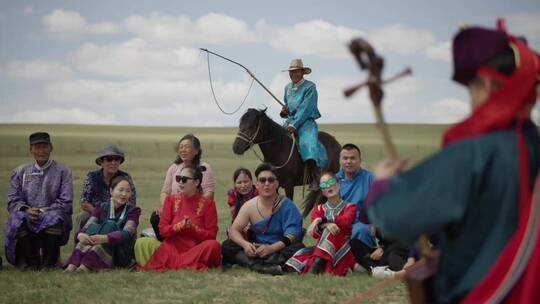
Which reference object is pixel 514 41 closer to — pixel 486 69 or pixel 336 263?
pixel 486 69

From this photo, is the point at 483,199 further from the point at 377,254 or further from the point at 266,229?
the point at 266,229

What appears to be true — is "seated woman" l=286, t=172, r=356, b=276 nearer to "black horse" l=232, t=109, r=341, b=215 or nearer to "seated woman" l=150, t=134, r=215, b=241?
"seated woman" l=150, t=134, r=215, b=241

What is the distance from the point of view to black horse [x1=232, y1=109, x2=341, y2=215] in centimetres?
1023

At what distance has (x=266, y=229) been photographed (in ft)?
24.8

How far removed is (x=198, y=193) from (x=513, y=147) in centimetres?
557

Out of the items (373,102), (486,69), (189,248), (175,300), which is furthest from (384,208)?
(189,248)

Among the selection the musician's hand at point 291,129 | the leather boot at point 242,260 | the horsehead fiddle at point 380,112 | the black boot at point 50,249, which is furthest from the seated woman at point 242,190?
the horsehead fiddle at point 380,112

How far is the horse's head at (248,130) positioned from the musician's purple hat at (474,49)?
7785 mm

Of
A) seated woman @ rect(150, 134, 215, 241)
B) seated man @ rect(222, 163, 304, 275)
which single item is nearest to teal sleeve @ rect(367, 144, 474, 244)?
seated man @ rect(222, 163, 304, 275)

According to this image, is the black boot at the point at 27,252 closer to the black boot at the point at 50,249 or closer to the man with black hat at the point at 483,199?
the black boot at the point at 50,249

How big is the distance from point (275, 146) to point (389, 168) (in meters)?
8.18

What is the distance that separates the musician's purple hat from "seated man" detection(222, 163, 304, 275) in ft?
16.7

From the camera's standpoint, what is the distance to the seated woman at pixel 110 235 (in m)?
7.44

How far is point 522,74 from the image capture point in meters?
2.31
